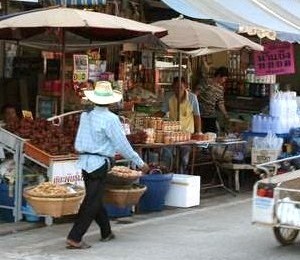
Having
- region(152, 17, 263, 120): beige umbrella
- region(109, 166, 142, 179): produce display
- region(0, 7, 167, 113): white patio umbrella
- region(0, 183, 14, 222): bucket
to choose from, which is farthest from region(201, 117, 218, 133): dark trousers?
region(0, 183, 14, 222): bucket

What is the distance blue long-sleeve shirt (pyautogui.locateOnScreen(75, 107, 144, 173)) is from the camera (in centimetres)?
776

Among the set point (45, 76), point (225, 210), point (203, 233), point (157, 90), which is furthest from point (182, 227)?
point (157, 90)

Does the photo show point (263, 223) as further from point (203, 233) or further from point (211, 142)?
point (211, 142)

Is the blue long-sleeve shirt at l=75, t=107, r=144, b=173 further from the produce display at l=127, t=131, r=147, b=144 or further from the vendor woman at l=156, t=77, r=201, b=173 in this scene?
the vendor woman at l=156, t=77, r=201, b=173

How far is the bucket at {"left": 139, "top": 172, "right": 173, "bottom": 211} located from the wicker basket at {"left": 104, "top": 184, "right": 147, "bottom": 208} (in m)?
1.03

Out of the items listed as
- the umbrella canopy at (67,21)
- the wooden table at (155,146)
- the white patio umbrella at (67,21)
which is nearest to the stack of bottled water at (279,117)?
the wooden table at (155,146)

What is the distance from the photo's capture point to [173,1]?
12.3 metres

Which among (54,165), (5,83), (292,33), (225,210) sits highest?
(292,33)

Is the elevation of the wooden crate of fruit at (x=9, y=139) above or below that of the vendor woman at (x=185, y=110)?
below

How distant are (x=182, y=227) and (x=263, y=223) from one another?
1779 millimetres

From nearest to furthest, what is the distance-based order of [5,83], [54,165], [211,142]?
[54,165] → [211,142] → [5,83]

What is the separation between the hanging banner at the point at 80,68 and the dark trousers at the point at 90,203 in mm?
4241

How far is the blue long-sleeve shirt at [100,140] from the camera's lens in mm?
7758

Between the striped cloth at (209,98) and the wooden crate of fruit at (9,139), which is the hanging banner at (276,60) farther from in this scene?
the wooden crate of fruit at (9,139)
